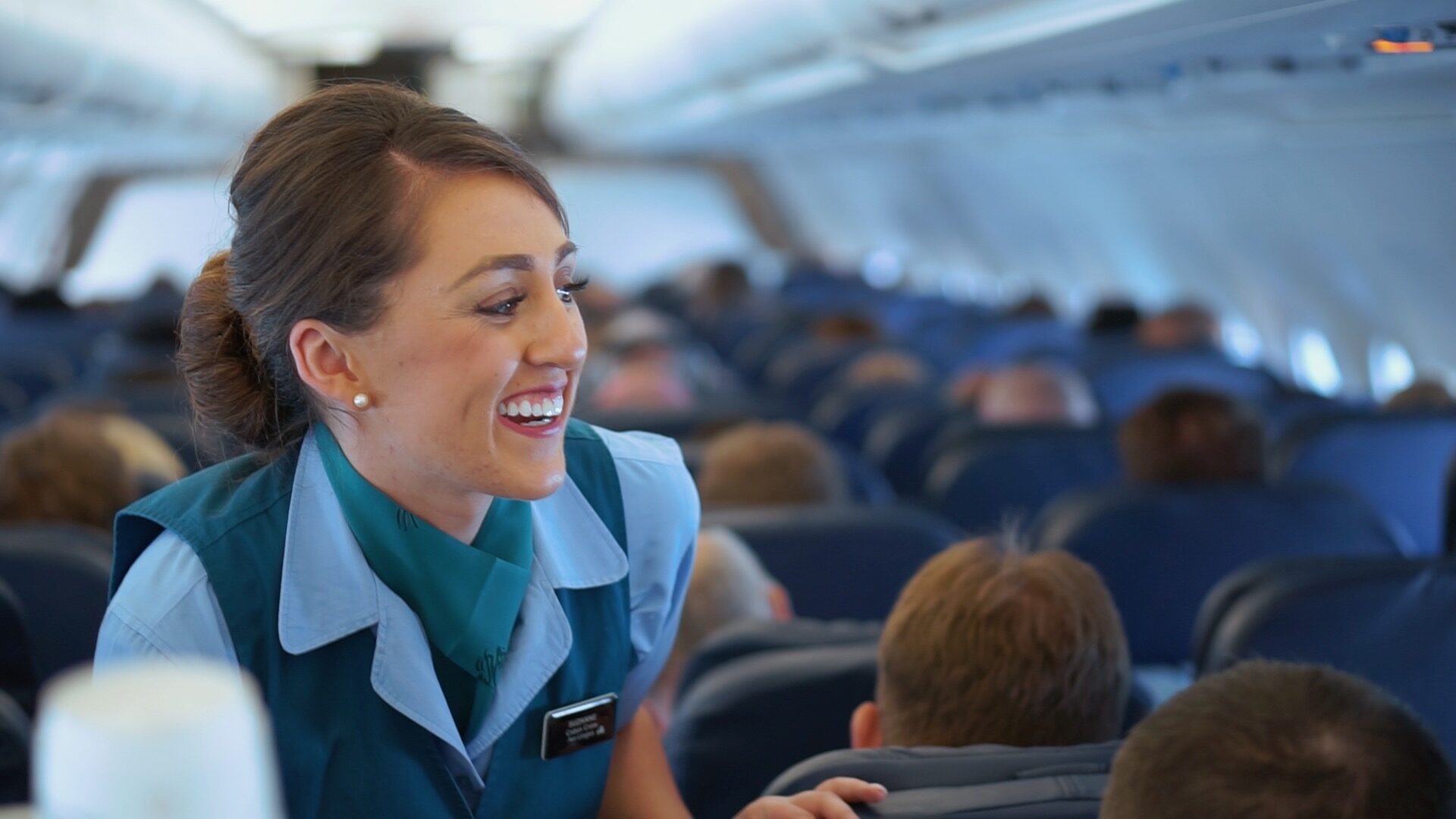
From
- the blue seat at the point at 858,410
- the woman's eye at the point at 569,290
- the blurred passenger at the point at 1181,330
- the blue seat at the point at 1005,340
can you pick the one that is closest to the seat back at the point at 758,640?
the woman's eye at the point at 569,290

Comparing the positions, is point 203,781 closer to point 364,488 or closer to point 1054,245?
point 364,488

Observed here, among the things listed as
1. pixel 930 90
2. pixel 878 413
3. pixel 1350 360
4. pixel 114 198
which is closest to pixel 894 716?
pixel 878 413

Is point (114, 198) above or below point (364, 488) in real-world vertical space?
below

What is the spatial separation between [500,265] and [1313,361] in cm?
793

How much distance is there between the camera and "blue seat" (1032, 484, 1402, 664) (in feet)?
10.9

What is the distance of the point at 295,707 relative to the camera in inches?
60.4

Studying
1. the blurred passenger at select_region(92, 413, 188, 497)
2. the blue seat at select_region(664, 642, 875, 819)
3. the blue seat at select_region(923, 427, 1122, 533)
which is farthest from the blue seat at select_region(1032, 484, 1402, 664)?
the blurred passenger at select_region(92, 413, 188, 497)

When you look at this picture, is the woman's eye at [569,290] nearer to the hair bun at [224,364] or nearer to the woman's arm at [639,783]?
the hair bun at [224,364]

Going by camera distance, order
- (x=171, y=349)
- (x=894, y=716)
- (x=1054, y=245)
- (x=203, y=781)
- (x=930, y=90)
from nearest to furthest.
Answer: (x=203, y=781), (x=894, y=716), (x=930, y=90), (x=171, y=349), (x=1054, y=245)

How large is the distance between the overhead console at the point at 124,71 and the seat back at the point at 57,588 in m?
3.31

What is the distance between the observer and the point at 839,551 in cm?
322

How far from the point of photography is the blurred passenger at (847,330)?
8172mm

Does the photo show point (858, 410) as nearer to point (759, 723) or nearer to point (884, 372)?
point (884, 372)

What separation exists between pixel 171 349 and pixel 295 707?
7.83 metres
